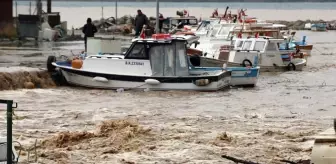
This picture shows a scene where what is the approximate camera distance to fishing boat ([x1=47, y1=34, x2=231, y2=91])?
78.7 ft

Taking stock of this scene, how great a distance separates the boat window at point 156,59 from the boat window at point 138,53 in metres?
0.22

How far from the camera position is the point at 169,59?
24.3 metres

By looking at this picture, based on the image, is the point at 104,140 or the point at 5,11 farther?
the point at 5,11

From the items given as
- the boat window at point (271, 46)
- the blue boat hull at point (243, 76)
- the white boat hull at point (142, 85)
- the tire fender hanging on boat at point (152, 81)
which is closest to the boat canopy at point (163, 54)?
the tire fender hanging on boat at point (152, 81)

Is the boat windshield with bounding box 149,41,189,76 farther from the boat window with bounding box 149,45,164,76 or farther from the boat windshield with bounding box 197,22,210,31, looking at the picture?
the boat windshield with bounding box 197,22,210,31

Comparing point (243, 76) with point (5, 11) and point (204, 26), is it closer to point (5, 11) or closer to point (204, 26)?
point (204, 26)

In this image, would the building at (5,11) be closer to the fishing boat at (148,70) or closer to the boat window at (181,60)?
the fishing boat at (148,70)

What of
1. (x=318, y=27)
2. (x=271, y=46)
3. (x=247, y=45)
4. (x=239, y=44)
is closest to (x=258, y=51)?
(x=247, y=45)

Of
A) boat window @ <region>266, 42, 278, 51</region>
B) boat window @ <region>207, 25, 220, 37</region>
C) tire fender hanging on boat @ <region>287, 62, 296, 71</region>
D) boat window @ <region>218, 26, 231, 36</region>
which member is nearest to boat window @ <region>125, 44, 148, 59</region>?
boat window @ <region>266, 42, 278, 51</region>

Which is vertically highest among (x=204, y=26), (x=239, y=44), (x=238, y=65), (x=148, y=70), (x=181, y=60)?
(x=204, y=26)

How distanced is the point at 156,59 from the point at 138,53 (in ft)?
1.93

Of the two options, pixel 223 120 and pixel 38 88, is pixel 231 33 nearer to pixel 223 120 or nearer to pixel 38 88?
pixel 38 88

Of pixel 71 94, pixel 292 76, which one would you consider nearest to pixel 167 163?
pixel 71 94

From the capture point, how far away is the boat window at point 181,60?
2441cm
